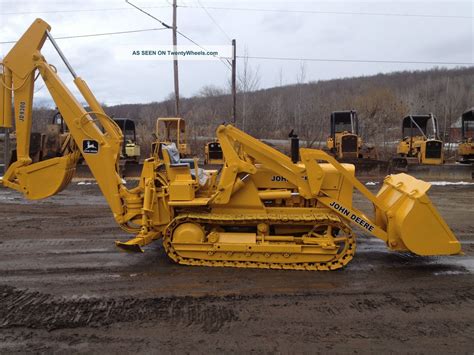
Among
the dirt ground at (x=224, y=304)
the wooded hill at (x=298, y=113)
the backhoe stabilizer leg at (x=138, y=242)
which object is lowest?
the dirt ground at (x=224, y=304)

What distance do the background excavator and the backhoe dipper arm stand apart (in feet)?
0.05

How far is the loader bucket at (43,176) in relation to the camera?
6.03 m

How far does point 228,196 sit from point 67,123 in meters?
2.45

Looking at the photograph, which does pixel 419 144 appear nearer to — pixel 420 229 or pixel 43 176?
pixel 420 229

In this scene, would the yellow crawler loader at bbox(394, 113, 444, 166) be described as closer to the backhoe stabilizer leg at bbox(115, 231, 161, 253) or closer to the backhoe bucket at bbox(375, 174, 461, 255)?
the backhoe bucket at bbox(375, 174, 461, 255)

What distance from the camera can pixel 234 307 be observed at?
4.49 m

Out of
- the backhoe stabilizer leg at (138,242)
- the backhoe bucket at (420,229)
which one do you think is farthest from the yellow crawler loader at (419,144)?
the backhoe stabilizer leg at (138,242)

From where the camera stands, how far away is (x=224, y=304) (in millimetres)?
4566

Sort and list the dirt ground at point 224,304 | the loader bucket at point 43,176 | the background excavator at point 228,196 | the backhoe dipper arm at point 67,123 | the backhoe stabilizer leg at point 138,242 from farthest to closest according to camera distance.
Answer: the loader bucket at point 43,176, the backhoe dipper arm at point 67,123, the backhoe stabilizer leg at point 138,242, the background excavator at point 228,196, the dirt ground at point 224,304

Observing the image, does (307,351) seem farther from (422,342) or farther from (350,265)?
(350,265)

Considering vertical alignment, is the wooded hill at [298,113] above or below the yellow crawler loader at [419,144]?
above

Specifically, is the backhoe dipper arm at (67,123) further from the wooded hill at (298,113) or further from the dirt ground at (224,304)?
the wooded hill at (298,113)

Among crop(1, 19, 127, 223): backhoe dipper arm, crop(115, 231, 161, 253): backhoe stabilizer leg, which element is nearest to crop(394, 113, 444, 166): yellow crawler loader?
crop(115, 231, 161, 253): backhoe stabilizer leg

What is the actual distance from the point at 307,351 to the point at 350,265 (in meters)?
2.45
